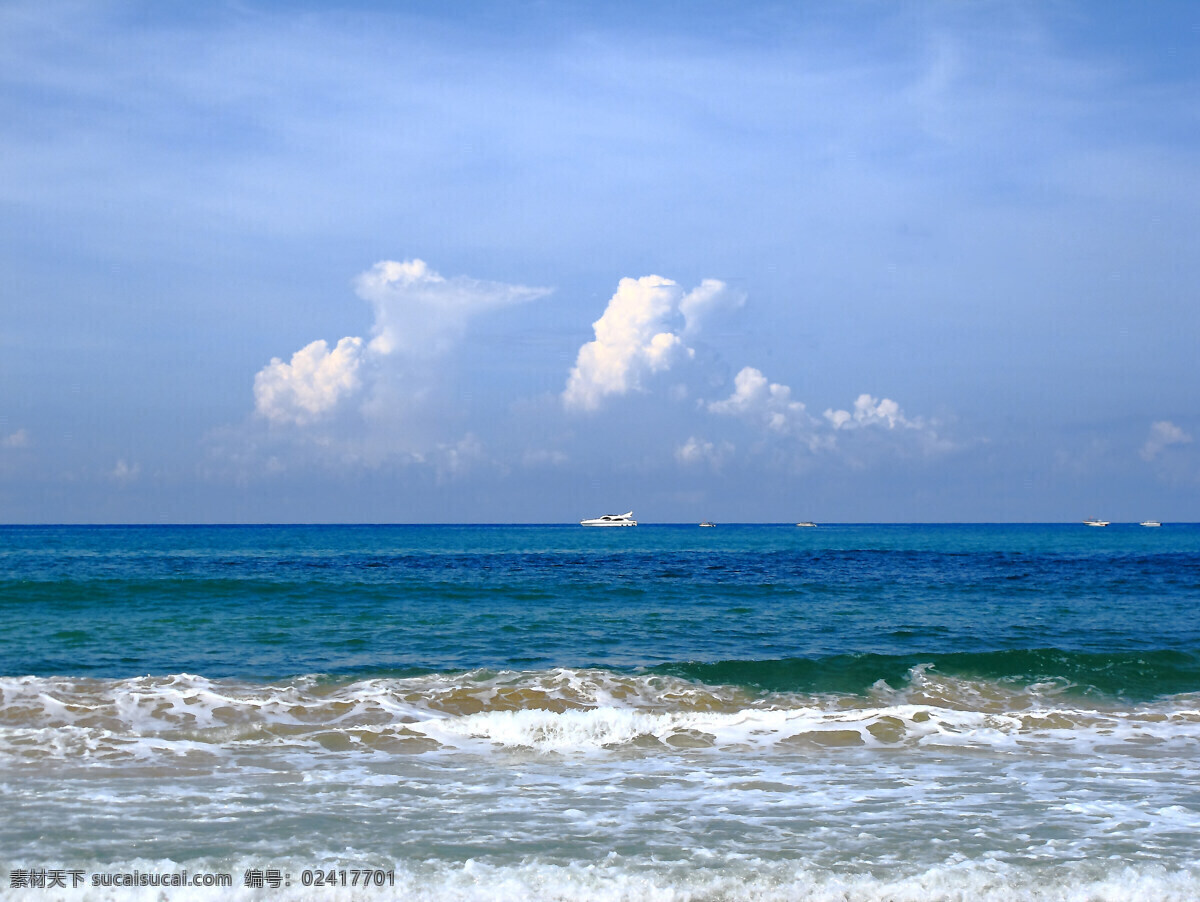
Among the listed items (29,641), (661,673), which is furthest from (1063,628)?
(29,641)

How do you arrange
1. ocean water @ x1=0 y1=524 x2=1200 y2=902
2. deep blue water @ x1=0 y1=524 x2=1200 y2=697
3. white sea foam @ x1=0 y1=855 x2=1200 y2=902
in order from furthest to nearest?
1. deep blue water @ x1=0 y1=524 x2=1200 y2=697
2. ocean water @ x1=0 y1=524 x2=1200 y2=902
3. white sea foam @ x1=0 y1=855 x2=1200 y2=902

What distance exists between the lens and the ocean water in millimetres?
7527

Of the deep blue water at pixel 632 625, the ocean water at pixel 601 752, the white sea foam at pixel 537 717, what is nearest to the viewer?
the ocean water at pixel 601 752

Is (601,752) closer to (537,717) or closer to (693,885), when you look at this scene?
(537,717)

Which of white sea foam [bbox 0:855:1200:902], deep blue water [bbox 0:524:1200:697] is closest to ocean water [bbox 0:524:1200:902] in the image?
white sea foam [bbox 0:855:1200:902]

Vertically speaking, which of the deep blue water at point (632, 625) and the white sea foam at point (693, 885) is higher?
the white sea foam at point (693, 885)

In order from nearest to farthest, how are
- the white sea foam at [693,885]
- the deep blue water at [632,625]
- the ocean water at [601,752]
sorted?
the white sea foam at [693,885]
the ocean water at [601,752]
the deep blue water at [632,625]

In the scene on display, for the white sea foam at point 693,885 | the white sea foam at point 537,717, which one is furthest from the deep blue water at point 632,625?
the white sea foam at point 693,885

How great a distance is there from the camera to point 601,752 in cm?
1221

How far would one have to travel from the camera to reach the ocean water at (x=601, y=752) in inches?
296

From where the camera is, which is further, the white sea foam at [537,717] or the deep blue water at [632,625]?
the deep blue water at [632,625]

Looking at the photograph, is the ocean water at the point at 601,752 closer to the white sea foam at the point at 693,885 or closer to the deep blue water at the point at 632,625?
the white sea foam at the point at 693,885

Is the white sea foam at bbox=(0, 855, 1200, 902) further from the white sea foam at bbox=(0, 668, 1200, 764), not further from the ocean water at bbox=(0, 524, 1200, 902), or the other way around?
the white sea foam at bbox=(0, 668, 1200, 764)

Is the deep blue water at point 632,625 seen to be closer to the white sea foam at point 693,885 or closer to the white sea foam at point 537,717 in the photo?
the white sea foam at point 537,717
